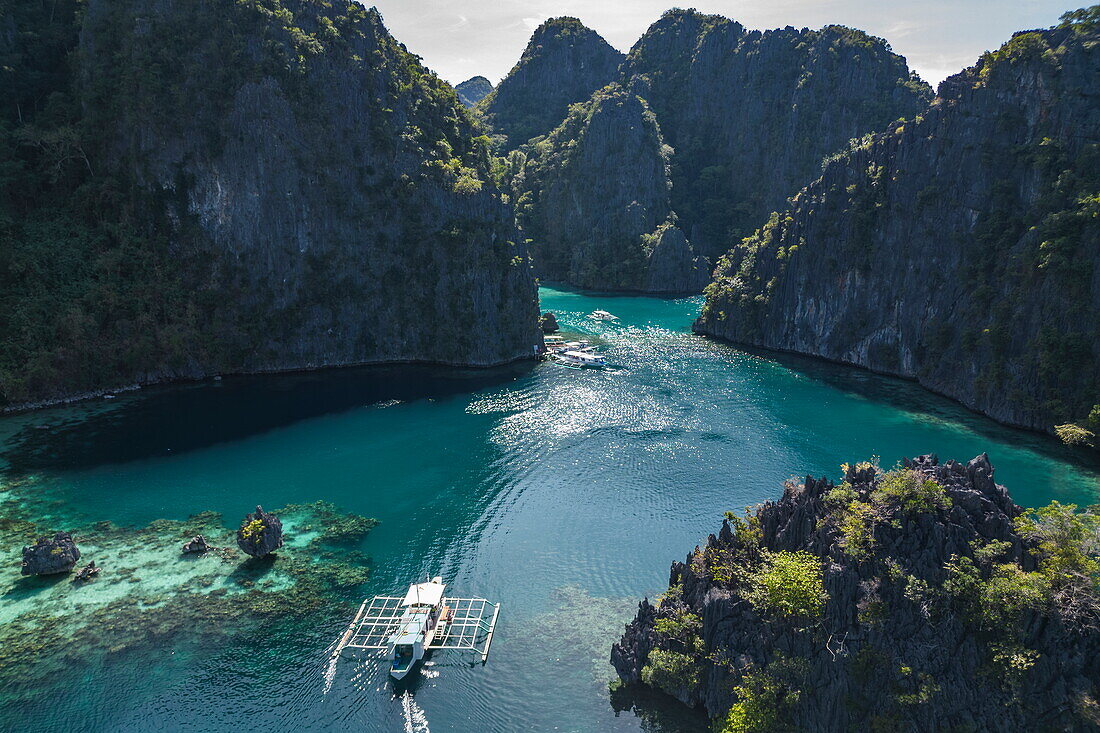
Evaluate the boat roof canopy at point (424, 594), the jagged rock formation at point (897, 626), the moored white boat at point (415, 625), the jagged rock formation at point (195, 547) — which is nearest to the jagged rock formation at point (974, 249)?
the jagged rock formation at point (897, 626)

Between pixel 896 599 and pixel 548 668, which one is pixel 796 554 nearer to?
pixel 896 599

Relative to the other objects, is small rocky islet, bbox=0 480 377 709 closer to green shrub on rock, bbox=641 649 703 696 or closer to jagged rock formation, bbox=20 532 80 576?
jagged rock formation, bbox=20 532 80 576

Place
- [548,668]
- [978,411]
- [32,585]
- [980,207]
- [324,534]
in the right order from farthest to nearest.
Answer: [980,207] < [978,411] < [324,534] < [32,585] < [548,668]

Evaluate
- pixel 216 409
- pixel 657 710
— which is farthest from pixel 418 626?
pixel 216 409

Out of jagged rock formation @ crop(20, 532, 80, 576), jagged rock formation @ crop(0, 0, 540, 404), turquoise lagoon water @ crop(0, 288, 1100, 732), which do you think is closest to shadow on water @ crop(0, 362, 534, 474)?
turquoise lagoon water @ crop(0, 288, 1100, 732)

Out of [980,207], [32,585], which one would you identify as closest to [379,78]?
[32,585]

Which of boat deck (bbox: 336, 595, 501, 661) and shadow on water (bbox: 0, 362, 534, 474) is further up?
shadow on water (bbox: 0, 362, 534, 474)
